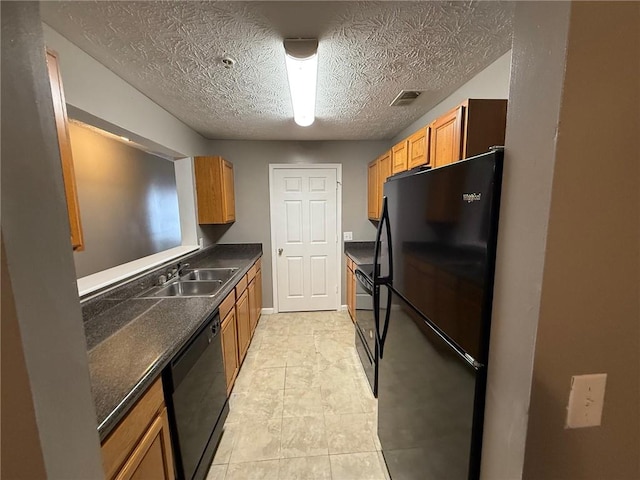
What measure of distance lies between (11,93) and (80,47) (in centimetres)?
153

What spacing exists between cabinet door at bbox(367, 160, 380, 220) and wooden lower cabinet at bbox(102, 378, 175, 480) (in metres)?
2.80

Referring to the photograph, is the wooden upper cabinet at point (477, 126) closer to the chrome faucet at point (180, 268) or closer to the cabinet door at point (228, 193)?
the chrome faucet at point (180, 268)

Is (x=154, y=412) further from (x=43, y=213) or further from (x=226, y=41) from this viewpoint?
(x=226, y=41)

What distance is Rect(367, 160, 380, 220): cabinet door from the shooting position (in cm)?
342

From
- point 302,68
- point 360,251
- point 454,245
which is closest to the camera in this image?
point 454,245

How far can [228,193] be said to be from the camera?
11.3ft

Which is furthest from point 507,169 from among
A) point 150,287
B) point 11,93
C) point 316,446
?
point 150,287

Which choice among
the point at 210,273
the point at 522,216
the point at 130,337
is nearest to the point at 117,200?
the point at 210,273

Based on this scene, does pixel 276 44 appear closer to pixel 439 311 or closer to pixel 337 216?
pixel 439 311

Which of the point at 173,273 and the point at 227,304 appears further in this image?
the point at 173,273

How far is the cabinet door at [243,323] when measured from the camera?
2.53 metres

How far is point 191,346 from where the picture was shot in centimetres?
140

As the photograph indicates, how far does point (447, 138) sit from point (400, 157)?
88 centimetres

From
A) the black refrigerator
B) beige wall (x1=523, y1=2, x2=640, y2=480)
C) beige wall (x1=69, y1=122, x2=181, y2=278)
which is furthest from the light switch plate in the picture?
beige wall (x1=69, y1=122, x2=181, y2=278)
